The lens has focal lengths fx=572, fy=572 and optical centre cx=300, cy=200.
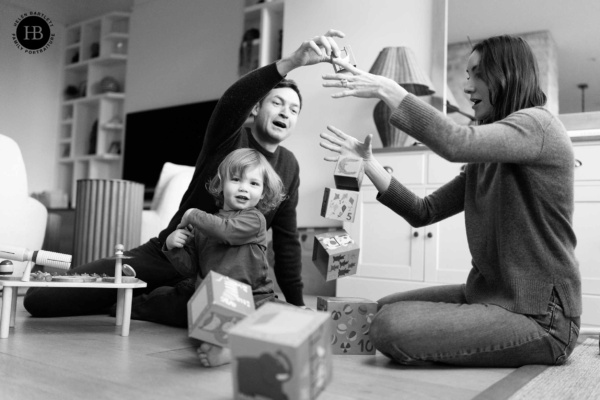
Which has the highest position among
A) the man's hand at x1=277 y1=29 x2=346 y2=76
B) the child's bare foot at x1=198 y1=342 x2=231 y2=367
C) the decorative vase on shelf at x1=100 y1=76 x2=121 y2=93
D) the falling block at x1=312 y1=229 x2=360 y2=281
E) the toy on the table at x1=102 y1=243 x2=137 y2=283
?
the decorative vase on shelf at x1=100 y1=76 x2=121 y2=93

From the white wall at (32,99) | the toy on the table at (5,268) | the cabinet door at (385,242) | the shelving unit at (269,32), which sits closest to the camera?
the toy on the table at (5,268)

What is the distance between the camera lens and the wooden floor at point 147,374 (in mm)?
1030

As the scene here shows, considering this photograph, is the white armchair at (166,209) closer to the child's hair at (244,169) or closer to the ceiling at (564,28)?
the child's hair at (244,169)

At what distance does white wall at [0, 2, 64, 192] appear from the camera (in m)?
5.59

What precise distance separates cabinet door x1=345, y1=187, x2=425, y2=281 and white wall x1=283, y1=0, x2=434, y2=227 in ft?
1.40

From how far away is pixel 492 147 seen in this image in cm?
122

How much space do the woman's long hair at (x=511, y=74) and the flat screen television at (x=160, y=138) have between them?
130 inches

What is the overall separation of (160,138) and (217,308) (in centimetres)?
399

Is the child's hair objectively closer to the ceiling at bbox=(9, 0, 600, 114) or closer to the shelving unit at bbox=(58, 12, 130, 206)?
the ceiling at bbox=(9, 0, 600, 114)

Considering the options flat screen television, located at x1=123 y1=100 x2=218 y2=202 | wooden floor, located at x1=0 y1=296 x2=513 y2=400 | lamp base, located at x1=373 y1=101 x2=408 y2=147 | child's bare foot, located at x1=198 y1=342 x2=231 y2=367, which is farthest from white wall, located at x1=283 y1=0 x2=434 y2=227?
child's bare foot, located at x1=198 y1=342 x2=231 y2=367

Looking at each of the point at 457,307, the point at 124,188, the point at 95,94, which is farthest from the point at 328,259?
the point at 95,94

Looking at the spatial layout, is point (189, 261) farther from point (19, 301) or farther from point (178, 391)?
point (19, 301)

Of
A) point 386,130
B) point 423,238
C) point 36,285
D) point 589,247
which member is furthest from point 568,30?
point 36,285

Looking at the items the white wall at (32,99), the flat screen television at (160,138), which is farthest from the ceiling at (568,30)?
the white wall at (32,99)
